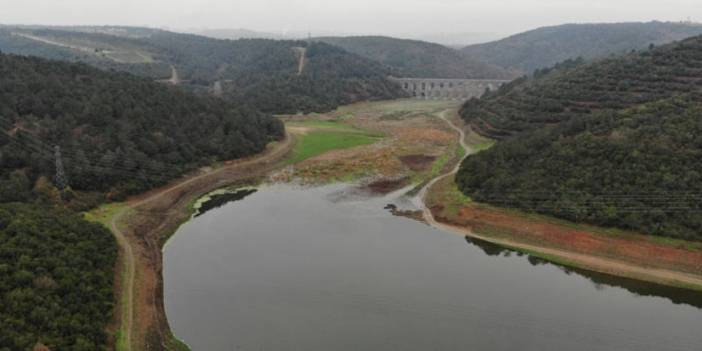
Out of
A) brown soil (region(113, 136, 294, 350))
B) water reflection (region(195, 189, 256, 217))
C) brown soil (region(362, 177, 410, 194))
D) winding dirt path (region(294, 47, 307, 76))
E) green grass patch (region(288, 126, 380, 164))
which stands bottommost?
water reflection (region(195, 189, 256, 217))

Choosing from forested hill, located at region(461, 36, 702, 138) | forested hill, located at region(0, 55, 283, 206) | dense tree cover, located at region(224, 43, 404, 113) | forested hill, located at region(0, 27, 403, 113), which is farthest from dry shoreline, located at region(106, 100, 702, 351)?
forested hill, located at region(0, 27, 403, 113)

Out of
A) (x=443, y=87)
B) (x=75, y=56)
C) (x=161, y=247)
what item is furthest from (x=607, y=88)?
(x=75, y=56)

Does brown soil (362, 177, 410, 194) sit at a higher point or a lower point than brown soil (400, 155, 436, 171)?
lower

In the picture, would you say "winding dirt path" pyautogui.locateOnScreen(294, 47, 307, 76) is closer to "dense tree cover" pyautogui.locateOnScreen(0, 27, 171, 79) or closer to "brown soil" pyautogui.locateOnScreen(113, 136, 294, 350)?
"dense tree cover" pyautogui.locateOnScreen(0, 27, 171, 79)

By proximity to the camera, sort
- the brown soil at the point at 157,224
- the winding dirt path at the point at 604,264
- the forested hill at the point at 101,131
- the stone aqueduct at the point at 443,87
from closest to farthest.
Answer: the brown soil at the point at 157,224 < the winding dirt path at the point at 604,264 < the forested hill at the point at 101,131 < the stone aqueduct at the point at 443,87

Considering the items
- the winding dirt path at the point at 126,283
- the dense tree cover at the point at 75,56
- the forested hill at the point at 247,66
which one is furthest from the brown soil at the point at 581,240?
the dense tree cover at the point at 75,56

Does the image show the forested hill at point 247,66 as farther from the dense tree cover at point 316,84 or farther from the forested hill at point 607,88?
the forested hill at point 607,88
